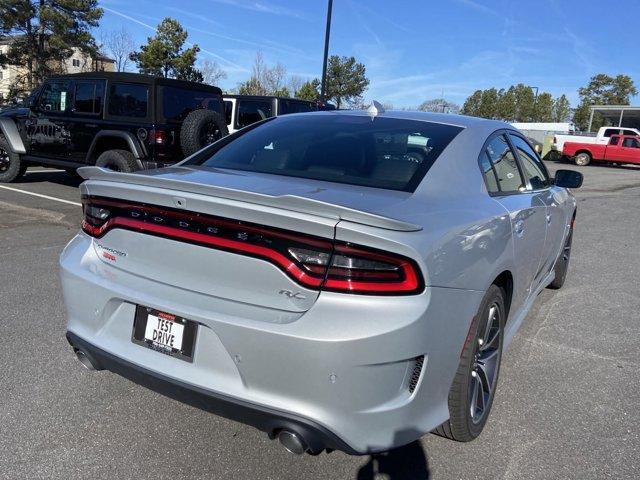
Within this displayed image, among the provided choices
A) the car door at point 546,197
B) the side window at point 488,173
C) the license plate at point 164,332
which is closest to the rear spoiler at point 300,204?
the license plate at point 164,332

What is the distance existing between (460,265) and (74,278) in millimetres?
1715

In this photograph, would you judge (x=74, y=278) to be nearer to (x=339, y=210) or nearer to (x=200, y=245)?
(x=200, y=245)

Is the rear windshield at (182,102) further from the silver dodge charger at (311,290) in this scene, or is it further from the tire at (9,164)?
the silver dodge charger at (311,290)

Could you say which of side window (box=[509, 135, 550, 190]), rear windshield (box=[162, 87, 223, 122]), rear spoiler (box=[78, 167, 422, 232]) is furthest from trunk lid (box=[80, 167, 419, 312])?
rear windshield (box=[162, 87, 223, 122])

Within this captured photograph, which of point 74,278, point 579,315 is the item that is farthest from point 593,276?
point 74,278

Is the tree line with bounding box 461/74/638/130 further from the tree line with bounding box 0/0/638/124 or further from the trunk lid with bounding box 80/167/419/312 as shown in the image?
the trunk lid with bounding box 80/167/419/312

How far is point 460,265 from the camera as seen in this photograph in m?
2.16

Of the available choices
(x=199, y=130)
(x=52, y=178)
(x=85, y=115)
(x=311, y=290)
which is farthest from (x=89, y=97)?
(x=311, y=290)

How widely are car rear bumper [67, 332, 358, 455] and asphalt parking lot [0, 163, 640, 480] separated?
404mm

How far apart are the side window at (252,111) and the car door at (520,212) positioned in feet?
29.5

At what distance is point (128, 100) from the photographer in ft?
26.8

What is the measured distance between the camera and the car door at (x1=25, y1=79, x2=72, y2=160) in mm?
8875

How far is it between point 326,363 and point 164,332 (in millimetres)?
720

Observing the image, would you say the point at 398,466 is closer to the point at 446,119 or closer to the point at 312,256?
the point at 312,256
